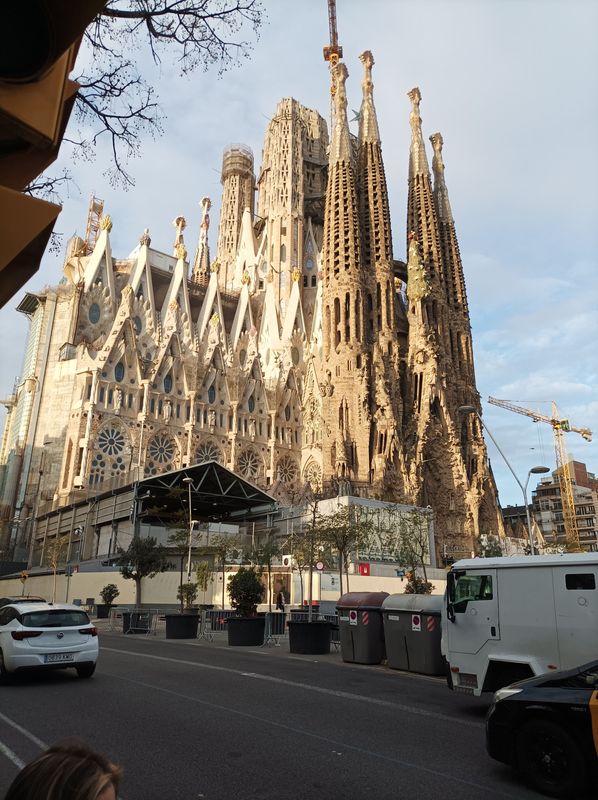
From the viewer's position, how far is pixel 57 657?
31.8ft

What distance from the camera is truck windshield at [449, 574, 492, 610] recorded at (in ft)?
27.9

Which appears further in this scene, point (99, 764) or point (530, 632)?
point (530, 632)

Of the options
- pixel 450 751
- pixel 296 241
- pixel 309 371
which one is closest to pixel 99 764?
pixel 450 751

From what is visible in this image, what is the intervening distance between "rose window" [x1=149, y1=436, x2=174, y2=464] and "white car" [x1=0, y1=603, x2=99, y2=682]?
3816 cm

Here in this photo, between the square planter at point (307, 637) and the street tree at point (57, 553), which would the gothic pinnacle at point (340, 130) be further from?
the square planter at point (307, 637)

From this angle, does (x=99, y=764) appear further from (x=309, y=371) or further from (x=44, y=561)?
(x=309, y=371)

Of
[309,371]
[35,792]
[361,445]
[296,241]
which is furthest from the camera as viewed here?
[296,241]

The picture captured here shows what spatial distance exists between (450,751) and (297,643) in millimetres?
9897

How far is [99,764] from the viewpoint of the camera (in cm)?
150

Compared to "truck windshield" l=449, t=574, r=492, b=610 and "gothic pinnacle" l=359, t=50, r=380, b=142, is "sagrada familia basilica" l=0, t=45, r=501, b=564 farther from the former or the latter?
"truck windshield" l=449, t=574, r=492, b=610

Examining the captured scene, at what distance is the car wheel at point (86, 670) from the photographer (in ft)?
32.8

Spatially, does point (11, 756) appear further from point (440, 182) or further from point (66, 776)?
point (440, 182)

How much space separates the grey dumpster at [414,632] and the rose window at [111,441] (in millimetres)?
35914

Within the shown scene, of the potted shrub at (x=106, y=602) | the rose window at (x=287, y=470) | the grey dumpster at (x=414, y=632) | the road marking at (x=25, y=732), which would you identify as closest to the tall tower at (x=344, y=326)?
the rose window at (x=287, y=470)
